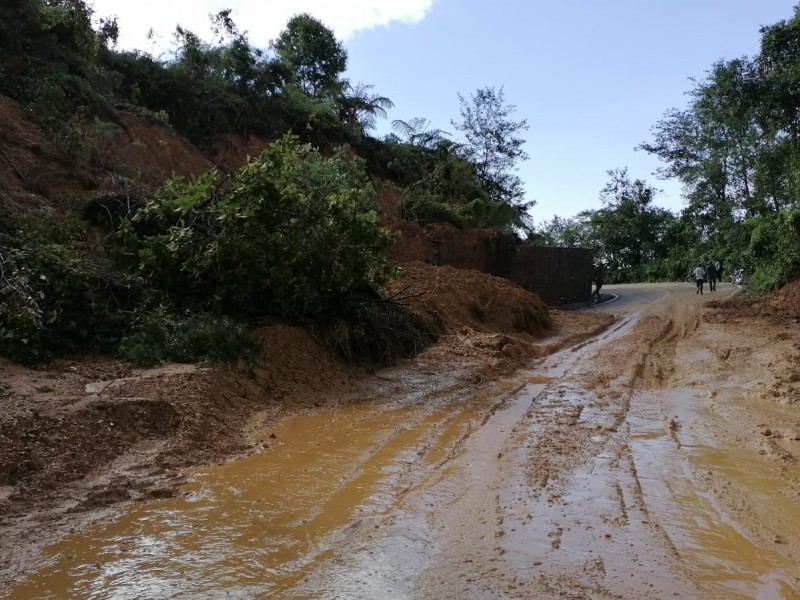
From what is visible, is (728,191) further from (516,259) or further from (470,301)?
(470,301)

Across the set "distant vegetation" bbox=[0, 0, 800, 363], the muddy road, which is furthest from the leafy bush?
the muddy road

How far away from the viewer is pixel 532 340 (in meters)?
16.1

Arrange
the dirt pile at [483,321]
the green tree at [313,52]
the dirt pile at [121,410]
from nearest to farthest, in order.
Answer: the dirt pile at [121,410], the dirt pile at [483,321], the green tree at [313,52]

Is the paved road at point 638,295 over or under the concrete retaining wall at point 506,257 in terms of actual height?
under

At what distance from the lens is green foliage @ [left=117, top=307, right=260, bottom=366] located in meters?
8.38

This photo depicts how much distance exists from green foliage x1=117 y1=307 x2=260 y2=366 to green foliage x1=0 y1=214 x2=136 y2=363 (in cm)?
40

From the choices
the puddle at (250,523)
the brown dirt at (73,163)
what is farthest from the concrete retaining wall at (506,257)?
the puddle at (250,523)

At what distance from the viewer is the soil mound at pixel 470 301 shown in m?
15.0

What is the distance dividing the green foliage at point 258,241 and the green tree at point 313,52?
954 inches

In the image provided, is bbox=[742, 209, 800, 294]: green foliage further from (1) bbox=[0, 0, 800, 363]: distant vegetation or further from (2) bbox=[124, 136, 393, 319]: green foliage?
(2) bbox=[124, 136, 393, 319]: green foliage

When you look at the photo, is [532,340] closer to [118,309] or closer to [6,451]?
[118,309]

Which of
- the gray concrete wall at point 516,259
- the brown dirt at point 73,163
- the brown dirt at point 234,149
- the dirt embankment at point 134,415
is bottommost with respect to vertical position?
the dirt embankment at point 134,415

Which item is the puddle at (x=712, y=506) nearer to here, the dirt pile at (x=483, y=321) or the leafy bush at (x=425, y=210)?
the dirt pile at (x=483, y=321)

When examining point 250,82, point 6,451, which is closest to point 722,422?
point 6,451
